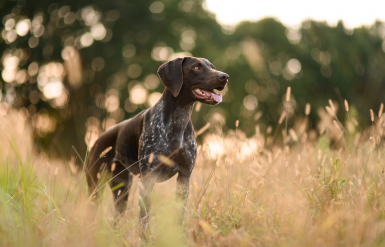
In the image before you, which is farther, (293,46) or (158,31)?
(293,46)

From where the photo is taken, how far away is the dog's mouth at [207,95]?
4291 millimetres

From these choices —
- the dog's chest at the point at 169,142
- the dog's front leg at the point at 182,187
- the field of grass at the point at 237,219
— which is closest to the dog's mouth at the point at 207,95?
the dog's chest at the point at 169,142

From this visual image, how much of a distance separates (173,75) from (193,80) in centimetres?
26

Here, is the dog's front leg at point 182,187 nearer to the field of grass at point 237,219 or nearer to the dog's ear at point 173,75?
the field of grass at point 237,219

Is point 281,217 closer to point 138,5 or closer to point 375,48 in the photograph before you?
point 138,5

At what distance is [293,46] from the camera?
25906mm

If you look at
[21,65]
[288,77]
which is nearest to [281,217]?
[21,65]

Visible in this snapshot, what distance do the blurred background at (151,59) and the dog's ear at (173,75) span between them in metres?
7.53

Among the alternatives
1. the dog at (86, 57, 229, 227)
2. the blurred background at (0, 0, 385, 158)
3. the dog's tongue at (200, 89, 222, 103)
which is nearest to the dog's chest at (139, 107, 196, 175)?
the dog at (86, 57, 229, 227)

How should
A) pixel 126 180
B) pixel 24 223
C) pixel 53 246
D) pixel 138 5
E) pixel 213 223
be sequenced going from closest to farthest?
pixel 53 246 < pixel 24 223 < pixel 213 223 < pixel 126 180 < pixel 138 5

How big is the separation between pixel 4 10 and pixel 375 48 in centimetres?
2465

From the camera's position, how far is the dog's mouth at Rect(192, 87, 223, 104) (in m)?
4.29

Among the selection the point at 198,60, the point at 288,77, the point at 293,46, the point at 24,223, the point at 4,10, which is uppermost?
the point at 4,10

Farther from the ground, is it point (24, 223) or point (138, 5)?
point (138, 5)
